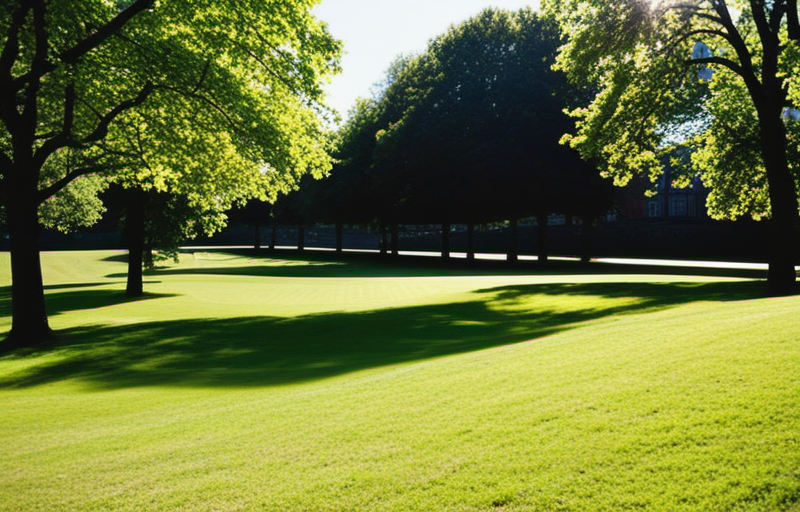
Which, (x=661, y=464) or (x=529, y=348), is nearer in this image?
(x=661, y=464)

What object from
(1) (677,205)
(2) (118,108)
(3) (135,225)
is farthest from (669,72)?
(1) (677,205)

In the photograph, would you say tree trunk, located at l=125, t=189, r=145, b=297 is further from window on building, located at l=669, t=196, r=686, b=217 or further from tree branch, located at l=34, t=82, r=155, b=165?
window on building, located at l=669, t=196, r=686, b=217

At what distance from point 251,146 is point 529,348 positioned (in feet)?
36.7

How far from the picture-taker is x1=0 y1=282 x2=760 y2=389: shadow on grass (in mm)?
11680

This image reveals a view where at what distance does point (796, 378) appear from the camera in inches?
242

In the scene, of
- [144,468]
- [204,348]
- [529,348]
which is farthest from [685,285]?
[144,468]

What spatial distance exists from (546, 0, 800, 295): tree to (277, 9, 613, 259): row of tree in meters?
15.0

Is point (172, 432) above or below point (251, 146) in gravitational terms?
below

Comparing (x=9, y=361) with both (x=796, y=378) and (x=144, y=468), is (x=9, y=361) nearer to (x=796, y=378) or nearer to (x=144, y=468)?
(x=144, y=468)

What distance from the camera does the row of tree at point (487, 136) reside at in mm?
42469

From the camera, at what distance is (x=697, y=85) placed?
82.2 feet

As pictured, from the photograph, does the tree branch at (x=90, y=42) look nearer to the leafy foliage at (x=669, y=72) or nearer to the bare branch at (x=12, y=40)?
the bare branch at (x=12, y=40)

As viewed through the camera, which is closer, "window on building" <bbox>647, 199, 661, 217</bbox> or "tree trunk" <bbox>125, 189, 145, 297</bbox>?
"tree trunk" <bbox>125, 189, 145, 297</bbox>

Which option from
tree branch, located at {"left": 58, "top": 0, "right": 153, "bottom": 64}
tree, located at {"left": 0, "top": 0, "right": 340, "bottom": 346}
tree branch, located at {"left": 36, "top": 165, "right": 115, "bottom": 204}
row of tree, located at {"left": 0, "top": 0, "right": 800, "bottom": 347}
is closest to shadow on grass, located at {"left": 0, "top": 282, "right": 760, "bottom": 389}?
row of tree, located at {"left": 0, "top": 0, "right": 800, "bottom": 347}
